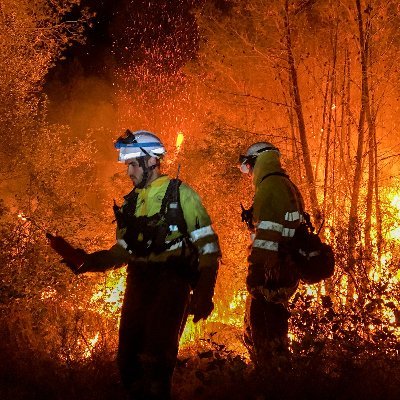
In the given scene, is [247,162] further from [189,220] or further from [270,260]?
[189,220]

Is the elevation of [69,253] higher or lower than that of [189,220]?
lower

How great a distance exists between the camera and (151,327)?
334 centimetres

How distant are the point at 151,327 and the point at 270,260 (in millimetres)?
1113

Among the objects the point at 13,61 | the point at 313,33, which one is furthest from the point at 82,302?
the point at 313,33

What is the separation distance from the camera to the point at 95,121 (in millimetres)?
22531

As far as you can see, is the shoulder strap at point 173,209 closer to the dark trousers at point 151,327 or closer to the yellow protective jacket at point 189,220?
the yellow protective jacket at point 189,220

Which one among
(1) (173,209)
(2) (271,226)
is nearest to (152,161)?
(1) (173,209)

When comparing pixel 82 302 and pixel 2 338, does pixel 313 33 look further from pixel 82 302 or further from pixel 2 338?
pixel 2 338

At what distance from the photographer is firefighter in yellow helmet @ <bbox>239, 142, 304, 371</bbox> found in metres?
4.05

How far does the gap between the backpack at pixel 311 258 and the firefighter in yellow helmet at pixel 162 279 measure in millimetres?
997

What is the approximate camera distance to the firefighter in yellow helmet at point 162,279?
3.32 metres

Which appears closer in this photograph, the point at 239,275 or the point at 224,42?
the point at 239,275

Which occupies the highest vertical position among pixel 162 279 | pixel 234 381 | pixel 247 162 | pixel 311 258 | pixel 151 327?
pixel 247 162

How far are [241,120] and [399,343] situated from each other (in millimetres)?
8994
